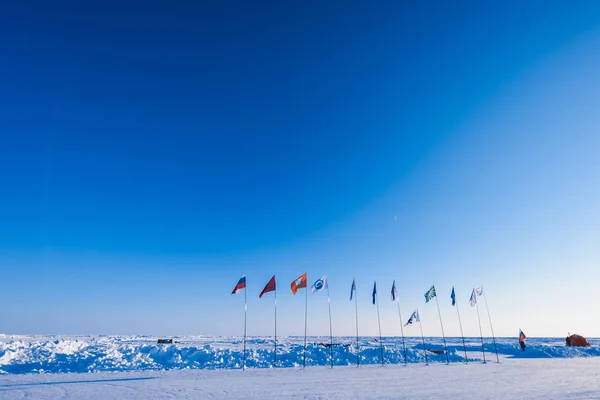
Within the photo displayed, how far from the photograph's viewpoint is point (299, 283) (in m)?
34.5

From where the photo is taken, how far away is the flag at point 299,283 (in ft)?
112

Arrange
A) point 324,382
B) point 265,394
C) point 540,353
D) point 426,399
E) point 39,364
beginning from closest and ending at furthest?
point 426,399
point 265,394
point 324,382
point 39,364
point 540,353

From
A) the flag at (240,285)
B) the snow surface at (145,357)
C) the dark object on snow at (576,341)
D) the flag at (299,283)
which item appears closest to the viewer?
the flag at (240,285)

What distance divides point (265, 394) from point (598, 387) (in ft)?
64.4

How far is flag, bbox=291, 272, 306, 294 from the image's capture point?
34.1 meters

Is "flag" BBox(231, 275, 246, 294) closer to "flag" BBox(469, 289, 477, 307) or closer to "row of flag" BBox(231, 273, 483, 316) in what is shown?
"row of flag" BBox(231, 273, 483, 316)

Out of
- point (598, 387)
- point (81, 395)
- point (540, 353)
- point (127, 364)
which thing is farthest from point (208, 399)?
point (540, 353)

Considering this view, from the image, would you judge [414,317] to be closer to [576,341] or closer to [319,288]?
[319,288]

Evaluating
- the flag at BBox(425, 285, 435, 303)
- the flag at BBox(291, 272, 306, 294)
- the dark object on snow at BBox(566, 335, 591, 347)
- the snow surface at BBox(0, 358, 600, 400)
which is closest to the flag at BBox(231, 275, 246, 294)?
the flag at BBox(291, 272, 306, 294)

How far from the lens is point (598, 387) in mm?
19500

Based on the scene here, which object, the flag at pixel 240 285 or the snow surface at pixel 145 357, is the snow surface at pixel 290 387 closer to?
the flag at pixel 240 285

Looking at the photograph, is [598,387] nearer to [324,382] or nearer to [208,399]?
[324,382]

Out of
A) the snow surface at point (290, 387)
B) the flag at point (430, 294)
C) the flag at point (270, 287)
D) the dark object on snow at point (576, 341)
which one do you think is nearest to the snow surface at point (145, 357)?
the flag at point (430, 294)

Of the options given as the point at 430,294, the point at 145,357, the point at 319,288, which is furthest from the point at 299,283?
the point at 145,357
